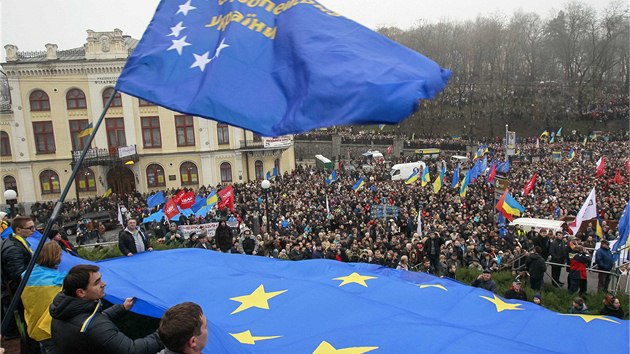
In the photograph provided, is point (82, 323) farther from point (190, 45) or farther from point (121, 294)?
point (190, 45)

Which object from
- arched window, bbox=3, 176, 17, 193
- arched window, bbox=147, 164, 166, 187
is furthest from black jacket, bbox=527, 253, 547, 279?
arched window, bbox=3, 176, 17, 193

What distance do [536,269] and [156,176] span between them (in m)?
31.7

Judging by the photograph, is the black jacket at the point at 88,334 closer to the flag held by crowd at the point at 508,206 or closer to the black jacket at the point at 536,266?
the black jacket at the point at 536,266

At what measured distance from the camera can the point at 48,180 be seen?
3541 cm

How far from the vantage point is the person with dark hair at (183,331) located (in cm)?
261

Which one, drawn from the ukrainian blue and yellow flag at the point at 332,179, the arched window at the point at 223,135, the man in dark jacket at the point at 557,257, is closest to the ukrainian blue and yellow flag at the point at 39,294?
the man in dark jacket at the point at 557,257

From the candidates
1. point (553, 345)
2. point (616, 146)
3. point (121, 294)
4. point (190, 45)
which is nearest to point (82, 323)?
point (121, 294)

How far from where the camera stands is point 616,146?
1631 inches

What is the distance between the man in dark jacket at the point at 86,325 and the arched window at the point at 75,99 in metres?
35.9

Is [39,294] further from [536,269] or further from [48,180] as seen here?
[48,180]

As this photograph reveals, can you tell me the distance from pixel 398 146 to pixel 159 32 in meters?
49.6

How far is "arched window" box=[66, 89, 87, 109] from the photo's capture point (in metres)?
35.0

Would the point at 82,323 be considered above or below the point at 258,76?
below

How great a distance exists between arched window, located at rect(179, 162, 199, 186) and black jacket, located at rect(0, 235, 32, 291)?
32878mm
